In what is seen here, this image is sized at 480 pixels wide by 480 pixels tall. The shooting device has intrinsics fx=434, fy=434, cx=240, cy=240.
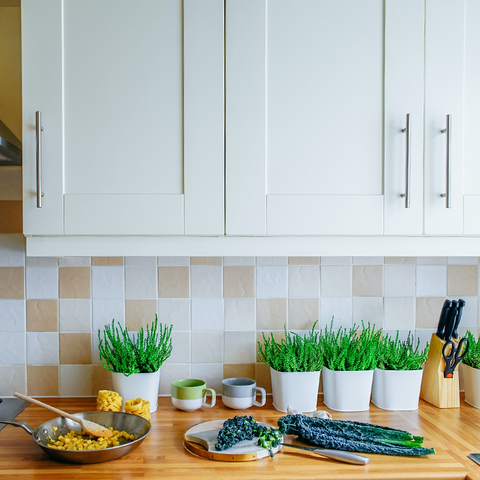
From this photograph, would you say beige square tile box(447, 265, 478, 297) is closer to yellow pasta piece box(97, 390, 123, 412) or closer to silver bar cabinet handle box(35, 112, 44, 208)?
yellow pasta piece box(97, 390, 123, 412)

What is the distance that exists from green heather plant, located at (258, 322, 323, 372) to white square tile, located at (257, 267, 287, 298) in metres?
0.14

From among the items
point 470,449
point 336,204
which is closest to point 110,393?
point 336,204

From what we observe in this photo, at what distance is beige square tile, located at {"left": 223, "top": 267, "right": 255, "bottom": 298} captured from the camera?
5.05 ft

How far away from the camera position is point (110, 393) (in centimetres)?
127

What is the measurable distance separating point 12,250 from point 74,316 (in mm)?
312

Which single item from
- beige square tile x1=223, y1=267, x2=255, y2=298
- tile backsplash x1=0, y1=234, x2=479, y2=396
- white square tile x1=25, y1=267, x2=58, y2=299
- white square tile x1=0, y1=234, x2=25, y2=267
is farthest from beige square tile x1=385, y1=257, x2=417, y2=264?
white square tile x1=0, y1=234, x2=25, y2=267

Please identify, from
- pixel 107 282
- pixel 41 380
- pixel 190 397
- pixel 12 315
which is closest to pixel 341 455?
pixel 190 397

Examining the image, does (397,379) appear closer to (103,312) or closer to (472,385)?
(472,385)

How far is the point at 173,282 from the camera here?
1.53 metres

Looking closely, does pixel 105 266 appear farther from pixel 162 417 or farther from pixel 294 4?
pixel 294 4

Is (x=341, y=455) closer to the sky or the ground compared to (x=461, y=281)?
closer to the ground

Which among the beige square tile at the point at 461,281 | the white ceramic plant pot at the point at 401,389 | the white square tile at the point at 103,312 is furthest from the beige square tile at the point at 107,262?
the beige square tile at the point at 461,281

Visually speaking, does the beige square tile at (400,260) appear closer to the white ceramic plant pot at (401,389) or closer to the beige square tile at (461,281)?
the beige square tile at (461,281)

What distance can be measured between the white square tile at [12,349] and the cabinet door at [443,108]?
1.38 meters
